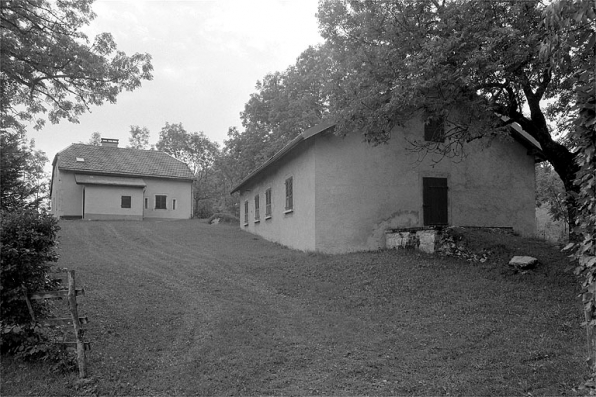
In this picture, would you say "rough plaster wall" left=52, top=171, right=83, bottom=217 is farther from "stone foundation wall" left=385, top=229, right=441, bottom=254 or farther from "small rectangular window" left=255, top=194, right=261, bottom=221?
"stone foundation wall" left=385, top=229, right=441, bottom=254

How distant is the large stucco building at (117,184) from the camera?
109 ft

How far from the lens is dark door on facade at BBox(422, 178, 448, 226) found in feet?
54.9

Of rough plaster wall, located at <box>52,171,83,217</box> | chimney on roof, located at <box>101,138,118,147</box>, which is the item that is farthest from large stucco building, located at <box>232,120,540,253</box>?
chimney on roof, located at <box>101,138,118,147</box>

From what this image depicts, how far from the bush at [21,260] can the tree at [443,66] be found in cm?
797

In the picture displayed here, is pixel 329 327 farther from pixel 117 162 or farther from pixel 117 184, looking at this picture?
pixel 117 162

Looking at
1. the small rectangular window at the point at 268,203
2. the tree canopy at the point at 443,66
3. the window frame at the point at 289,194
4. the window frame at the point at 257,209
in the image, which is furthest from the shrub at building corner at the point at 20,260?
the window frame at the point at 257,209

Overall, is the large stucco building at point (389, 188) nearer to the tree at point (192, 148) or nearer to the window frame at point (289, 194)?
the window frame at point (289, 194)

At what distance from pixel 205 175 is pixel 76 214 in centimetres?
2157

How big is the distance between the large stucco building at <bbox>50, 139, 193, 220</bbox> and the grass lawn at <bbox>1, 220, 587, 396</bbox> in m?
19.3

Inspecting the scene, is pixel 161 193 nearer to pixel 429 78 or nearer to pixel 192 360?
pixel 429 78

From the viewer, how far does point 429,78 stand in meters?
11.2

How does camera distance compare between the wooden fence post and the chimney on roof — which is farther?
the chimney on roof

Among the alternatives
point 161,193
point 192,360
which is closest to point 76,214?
point 161,193

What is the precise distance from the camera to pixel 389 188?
16.3 m
